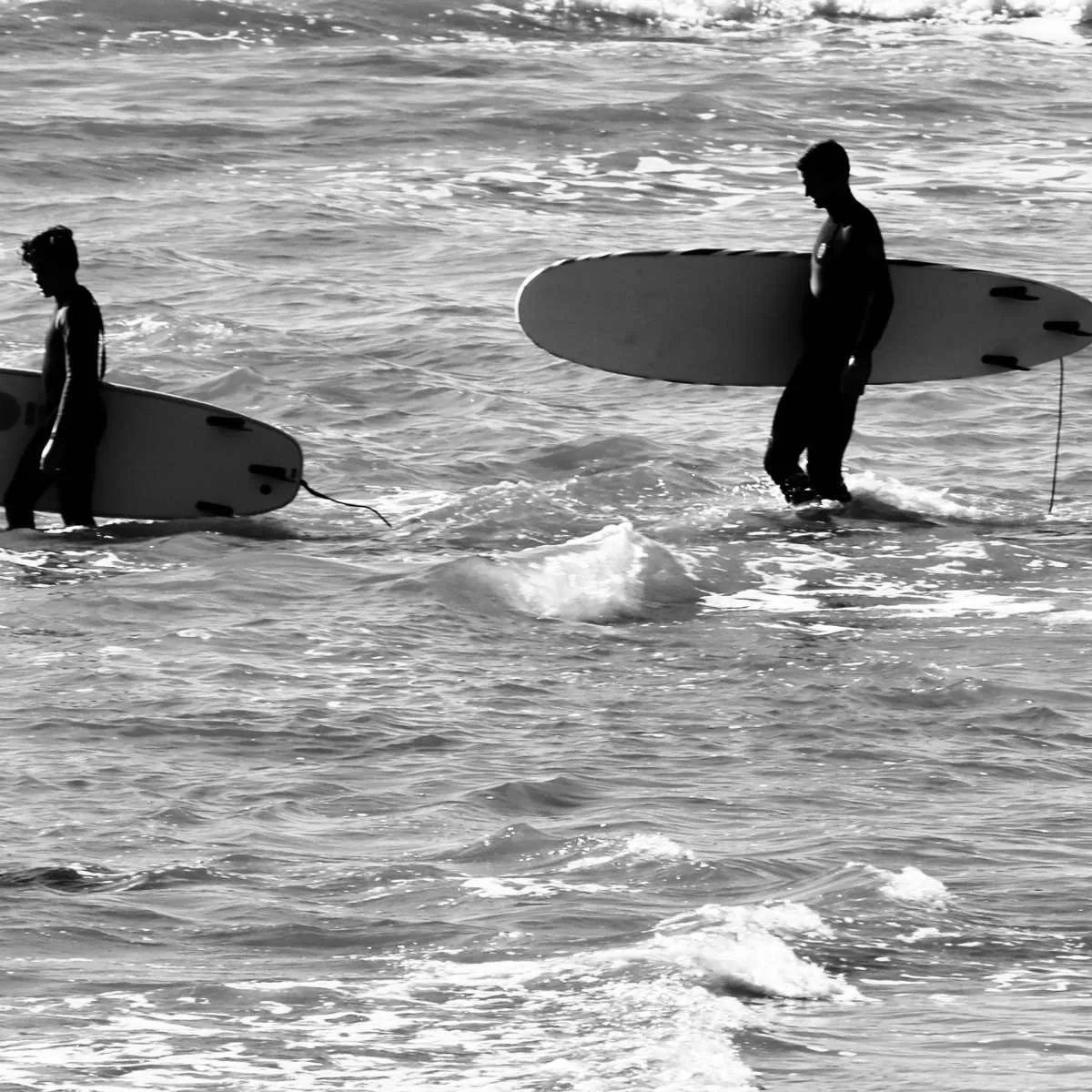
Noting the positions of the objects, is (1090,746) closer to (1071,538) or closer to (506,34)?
(1071,538)

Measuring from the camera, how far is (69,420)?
876 centimetres

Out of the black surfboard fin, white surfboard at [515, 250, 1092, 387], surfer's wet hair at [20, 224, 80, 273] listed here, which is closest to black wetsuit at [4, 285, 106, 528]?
surfer's wet hair at [20, 224, 80, 273]

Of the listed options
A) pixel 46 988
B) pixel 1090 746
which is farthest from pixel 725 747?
pixel 46 988

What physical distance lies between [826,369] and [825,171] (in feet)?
2.78

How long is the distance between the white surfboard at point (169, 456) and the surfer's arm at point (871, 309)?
7.97 feet

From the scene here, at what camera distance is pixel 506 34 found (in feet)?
84.9

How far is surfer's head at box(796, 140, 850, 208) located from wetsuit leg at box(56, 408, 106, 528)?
3.03m

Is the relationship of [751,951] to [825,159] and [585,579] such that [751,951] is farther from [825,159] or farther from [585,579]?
[825,159]

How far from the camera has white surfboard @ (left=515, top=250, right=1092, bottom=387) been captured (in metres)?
9.66

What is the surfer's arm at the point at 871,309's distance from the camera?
29.6ft

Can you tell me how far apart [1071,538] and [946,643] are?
76.9 inches

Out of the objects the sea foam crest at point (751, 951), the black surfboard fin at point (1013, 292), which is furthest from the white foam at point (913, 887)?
the black surfboard fin at point (1013, 292)

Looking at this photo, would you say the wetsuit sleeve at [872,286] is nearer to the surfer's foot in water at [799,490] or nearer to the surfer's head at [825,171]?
the surfer's head at [825,171]

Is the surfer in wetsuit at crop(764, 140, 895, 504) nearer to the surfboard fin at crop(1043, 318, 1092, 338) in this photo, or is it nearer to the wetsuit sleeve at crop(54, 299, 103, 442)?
the surfboard fin at crop(1043, 318, 1092, 338)
